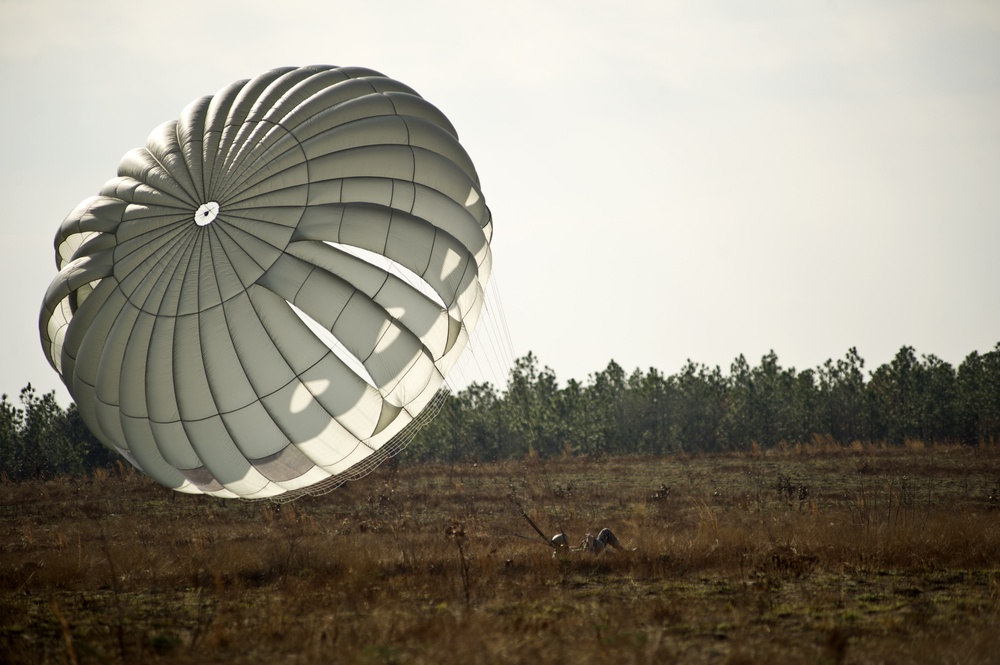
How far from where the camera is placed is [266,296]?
13.9 m

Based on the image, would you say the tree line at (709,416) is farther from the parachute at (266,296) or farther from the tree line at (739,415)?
the parachute at (266,296)

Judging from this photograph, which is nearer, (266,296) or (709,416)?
(266,296)

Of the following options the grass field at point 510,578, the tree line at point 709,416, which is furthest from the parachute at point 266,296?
the tree line at point 709,416

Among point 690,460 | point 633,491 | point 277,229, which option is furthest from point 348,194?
point 690,460

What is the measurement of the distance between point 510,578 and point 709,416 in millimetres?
45923

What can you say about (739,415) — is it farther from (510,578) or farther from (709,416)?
(510,578)

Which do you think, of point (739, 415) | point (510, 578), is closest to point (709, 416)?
point (739, 415)

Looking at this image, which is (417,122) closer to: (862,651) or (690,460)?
(862,651)

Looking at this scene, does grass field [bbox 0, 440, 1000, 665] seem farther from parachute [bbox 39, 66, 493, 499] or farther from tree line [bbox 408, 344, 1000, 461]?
tree line [bbox 408, 344, 1000, 461]

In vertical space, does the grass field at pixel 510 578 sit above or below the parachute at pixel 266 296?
below

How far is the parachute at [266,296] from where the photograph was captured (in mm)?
13805

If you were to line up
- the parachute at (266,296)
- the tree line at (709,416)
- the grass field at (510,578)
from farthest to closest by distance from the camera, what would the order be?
the tree line at (709,416), the parachute at (266,296), the grass field at (510,578)

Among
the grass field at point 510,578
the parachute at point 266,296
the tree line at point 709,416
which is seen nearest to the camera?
the grass field at point 510,578

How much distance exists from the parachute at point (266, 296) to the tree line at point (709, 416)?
32.7 m
